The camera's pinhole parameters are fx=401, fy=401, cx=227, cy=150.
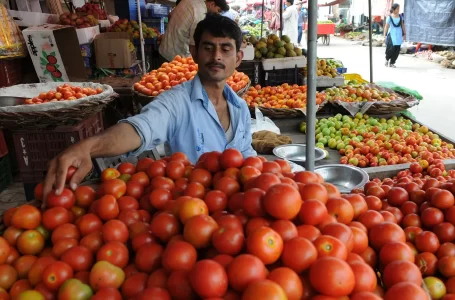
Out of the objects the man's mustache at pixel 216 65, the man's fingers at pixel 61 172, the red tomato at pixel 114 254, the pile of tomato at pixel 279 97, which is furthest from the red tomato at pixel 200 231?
the pile of tomato at pixel 279 97

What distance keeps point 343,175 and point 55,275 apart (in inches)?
105

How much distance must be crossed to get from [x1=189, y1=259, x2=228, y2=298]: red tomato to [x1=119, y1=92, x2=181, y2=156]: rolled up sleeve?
1.08 m

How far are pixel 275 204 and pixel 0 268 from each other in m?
0.82

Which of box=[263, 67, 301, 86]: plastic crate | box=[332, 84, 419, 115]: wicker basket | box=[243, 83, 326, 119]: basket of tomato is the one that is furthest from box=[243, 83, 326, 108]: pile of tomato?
box=[263, 67, 301, 86]: plastic crate

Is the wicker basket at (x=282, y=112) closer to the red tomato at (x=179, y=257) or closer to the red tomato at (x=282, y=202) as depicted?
the red tomato at (x=282, y=202)

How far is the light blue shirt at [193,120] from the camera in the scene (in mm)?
2314

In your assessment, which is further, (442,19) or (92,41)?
(442,19)

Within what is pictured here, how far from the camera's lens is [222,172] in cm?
145

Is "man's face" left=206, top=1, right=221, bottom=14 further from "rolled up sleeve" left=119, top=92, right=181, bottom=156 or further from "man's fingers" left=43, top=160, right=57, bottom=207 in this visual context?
"man's fingers" left=43, top=160, right=57, bottom=207

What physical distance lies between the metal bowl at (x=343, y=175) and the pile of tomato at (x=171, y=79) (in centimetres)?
148

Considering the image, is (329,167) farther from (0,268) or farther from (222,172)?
(0,268)

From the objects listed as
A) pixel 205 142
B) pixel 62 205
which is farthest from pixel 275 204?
pixel 205 142

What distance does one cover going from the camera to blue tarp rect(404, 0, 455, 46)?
1267cm

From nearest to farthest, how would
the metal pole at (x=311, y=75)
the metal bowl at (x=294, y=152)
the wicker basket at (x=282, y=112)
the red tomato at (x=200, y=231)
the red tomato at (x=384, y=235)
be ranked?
the red tomato at (x=200, y=231)
the red tomato at (x=384, y=235)
the metal pole at (x=311, y=75)
the metal bowl at (x=294, y=152)
the wicker basket at (x=282, y=112)
